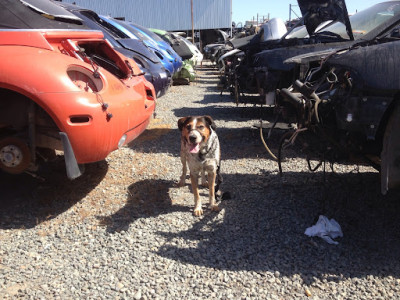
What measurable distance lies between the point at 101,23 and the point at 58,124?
14.3 feet

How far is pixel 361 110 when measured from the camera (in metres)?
2.60

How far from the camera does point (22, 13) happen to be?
3211 millimetres

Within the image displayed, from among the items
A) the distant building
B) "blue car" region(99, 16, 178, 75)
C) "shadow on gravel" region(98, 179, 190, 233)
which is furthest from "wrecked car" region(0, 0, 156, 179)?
the distant building

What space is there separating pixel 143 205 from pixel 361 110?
214 cm

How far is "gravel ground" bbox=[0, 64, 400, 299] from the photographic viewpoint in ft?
7.64

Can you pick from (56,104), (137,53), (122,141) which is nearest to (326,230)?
(122,141)

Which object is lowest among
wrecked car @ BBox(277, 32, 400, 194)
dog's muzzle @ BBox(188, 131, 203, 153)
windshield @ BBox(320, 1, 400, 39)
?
dog's muzzle @ BBox(188, 131, 203, 153)

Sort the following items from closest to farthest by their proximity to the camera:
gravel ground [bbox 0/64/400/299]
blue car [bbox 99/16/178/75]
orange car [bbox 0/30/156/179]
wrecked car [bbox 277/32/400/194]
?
gravel ground [bbox 0/64/400/299] < wrecked car [bbox 277/32/400/194] < orange car [bbox 0/30/156/179] < blue car [bbox 99/16/178/75]

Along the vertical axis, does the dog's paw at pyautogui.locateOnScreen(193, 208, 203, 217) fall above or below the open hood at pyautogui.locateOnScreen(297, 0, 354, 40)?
below

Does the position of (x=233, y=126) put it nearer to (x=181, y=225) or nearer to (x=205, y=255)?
(x=181, y=225)

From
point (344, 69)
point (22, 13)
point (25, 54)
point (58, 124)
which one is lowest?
point (58, 124)

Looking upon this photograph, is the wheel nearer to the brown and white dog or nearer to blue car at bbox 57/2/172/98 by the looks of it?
the brown and white dog

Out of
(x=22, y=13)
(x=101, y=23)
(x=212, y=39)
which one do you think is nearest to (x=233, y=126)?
(x=101, y=23)

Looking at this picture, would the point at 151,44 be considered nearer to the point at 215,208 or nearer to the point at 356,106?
the point at 215,208
